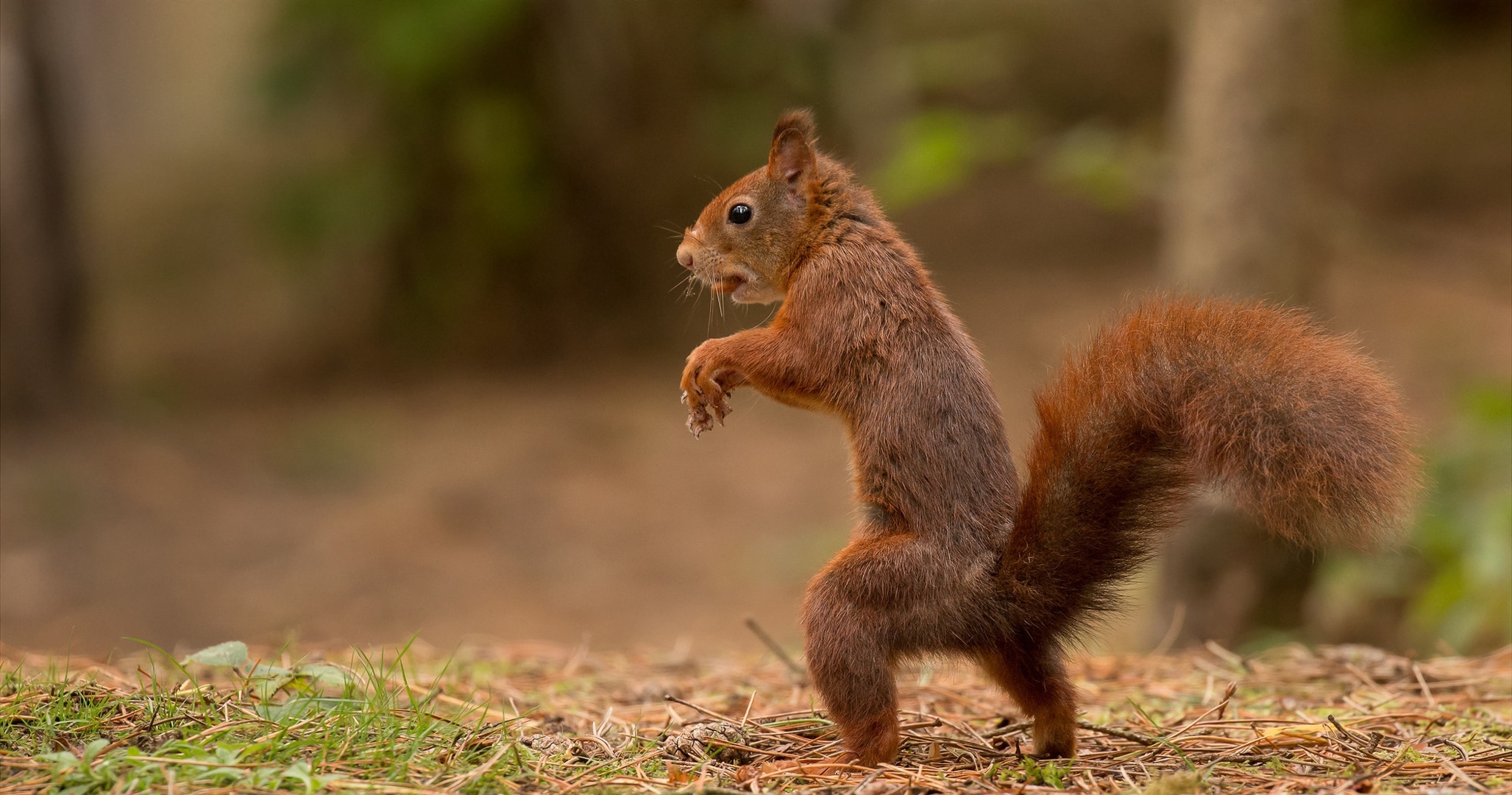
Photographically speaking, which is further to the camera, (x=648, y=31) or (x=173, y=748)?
(x=648, y=31)

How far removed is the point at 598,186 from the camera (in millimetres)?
8016

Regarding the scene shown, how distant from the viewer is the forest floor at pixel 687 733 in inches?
71.7

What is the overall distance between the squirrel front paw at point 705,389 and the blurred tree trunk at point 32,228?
6.89 metres

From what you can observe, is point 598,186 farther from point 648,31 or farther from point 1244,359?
point 1244,359

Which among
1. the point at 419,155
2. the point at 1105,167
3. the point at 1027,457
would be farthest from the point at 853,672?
the point at 419,155

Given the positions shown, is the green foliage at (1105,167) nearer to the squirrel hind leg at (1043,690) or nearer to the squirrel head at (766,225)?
the squirrel head at (766,225)

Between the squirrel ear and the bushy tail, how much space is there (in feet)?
2.41

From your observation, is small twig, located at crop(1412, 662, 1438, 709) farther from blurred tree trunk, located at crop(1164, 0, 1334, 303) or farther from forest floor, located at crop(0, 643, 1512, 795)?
blurred tree trunk, located at crop(1164, 0, 1334, 303)

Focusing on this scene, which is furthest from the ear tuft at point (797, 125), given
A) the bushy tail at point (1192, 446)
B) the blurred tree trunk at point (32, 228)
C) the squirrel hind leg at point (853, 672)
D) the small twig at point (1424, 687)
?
the blurred tree trunk at point (32, 228)

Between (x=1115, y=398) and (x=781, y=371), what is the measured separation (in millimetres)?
586

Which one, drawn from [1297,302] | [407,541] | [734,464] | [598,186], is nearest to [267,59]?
[598,186]

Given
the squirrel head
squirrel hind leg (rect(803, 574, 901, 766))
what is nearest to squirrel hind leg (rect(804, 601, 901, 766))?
squirrel hind leg (rect(803, 574, 901, 766))

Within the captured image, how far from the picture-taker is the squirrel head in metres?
2.51

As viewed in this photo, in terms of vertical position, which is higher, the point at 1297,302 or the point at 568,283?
the point at 568,283
